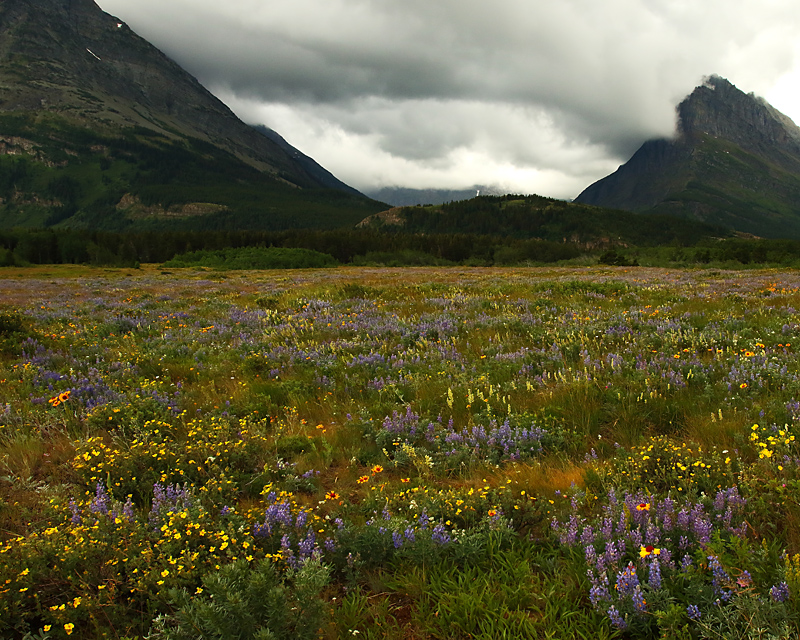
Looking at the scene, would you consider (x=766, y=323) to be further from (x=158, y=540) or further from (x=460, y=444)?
(x=158, y=540)

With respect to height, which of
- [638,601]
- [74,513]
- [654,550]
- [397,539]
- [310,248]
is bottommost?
[74,513]

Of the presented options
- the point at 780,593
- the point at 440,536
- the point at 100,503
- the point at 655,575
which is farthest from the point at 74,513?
the point at 780,593

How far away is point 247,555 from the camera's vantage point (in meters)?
2.71

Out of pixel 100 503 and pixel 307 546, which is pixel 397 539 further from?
pixel 100 503

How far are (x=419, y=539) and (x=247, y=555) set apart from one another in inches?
43.3

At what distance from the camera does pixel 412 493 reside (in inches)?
136

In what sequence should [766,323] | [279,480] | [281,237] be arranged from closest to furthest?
A: [279,480], [766,323], [281,237]

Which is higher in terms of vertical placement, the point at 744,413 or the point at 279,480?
the point at 744,413

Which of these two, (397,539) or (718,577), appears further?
(397,539)

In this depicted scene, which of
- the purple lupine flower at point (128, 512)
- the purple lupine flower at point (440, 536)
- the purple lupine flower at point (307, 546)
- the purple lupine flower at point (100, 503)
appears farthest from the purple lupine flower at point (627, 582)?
the purple lupine flower at point (100, 503)

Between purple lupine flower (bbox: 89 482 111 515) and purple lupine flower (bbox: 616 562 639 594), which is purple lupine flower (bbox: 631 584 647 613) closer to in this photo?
purple lupine flower (bbox: 616 562 639 594)

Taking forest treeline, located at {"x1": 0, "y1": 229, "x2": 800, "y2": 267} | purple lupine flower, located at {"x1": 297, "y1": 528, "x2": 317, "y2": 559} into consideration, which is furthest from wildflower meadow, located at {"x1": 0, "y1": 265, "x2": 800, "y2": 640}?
forest treeline, located at {"x1": 0, "y1": 229, "x2": 800, "y2": 267}

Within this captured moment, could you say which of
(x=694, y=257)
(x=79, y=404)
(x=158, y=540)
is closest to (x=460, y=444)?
(x=158, y=540)

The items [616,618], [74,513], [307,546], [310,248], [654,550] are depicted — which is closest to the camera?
[616,618]
